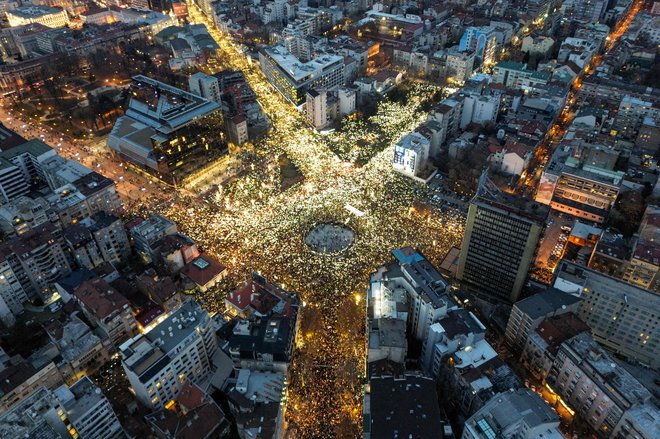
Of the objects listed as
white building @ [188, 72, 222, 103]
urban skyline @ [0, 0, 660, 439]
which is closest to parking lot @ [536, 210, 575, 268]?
urban skyline @ [0, 0, 660, 439]

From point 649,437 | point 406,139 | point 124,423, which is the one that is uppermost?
point 406,139

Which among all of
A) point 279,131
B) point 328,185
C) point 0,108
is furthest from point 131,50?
point 328,185

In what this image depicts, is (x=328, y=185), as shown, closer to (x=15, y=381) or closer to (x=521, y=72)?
(x=15, y=381)

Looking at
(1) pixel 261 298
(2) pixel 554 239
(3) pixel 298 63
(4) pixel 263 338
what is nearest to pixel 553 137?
(2) pixel 554 239

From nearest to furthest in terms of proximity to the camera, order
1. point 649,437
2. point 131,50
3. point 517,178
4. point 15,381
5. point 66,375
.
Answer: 1. point 649,437
2. point 15,381
3. point 66,375
4. point 517,178
5. point 131,50

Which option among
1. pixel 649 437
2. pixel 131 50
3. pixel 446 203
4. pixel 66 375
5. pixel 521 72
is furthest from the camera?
pixel 131 50

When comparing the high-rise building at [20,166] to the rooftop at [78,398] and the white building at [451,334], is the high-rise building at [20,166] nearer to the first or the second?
the rooftop at [78,398]

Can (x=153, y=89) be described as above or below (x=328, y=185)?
above
